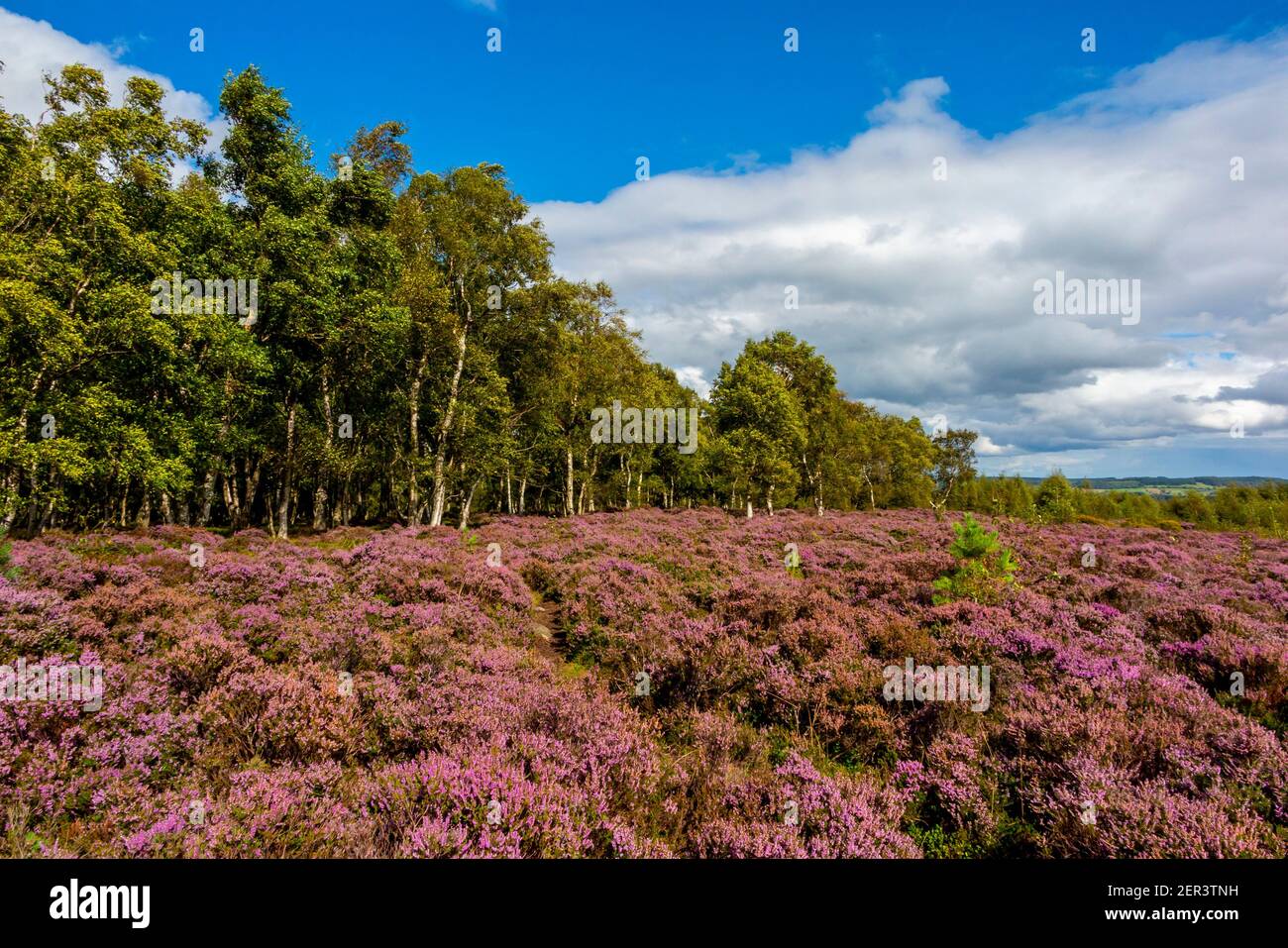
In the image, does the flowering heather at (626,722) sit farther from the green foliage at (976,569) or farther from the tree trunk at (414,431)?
the tree trunk at (414,431)

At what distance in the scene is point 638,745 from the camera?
5.21 metres

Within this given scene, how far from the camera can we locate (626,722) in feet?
19.3

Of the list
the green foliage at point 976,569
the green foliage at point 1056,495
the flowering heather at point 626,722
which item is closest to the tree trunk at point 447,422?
the flowering heather at point 626,722

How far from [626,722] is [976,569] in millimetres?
8929

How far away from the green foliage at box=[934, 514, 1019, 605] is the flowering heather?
0.97ft

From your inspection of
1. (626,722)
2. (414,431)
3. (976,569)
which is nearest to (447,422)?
(414,431)

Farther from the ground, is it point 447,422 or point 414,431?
point 447,422

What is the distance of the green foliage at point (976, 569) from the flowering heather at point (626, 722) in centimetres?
30

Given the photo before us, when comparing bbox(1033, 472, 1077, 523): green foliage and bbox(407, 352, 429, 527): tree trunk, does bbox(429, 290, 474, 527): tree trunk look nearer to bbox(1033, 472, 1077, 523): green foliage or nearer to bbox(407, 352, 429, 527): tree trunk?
bbox(407, 352, 429, 527): tree trunk

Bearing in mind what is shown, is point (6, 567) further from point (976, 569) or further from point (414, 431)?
point (976, 569)

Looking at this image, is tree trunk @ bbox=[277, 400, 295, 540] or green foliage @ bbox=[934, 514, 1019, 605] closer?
green foliage @ bbox=[934, 514, 1019, 605]

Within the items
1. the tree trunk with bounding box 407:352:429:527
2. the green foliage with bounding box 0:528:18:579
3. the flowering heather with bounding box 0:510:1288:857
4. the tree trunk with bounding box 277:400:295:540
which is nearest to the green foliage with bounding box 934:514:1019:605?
the flowering heather with bounding box 0:510:1288:857

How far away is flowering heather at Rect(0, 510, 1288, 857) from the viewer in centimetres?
371
